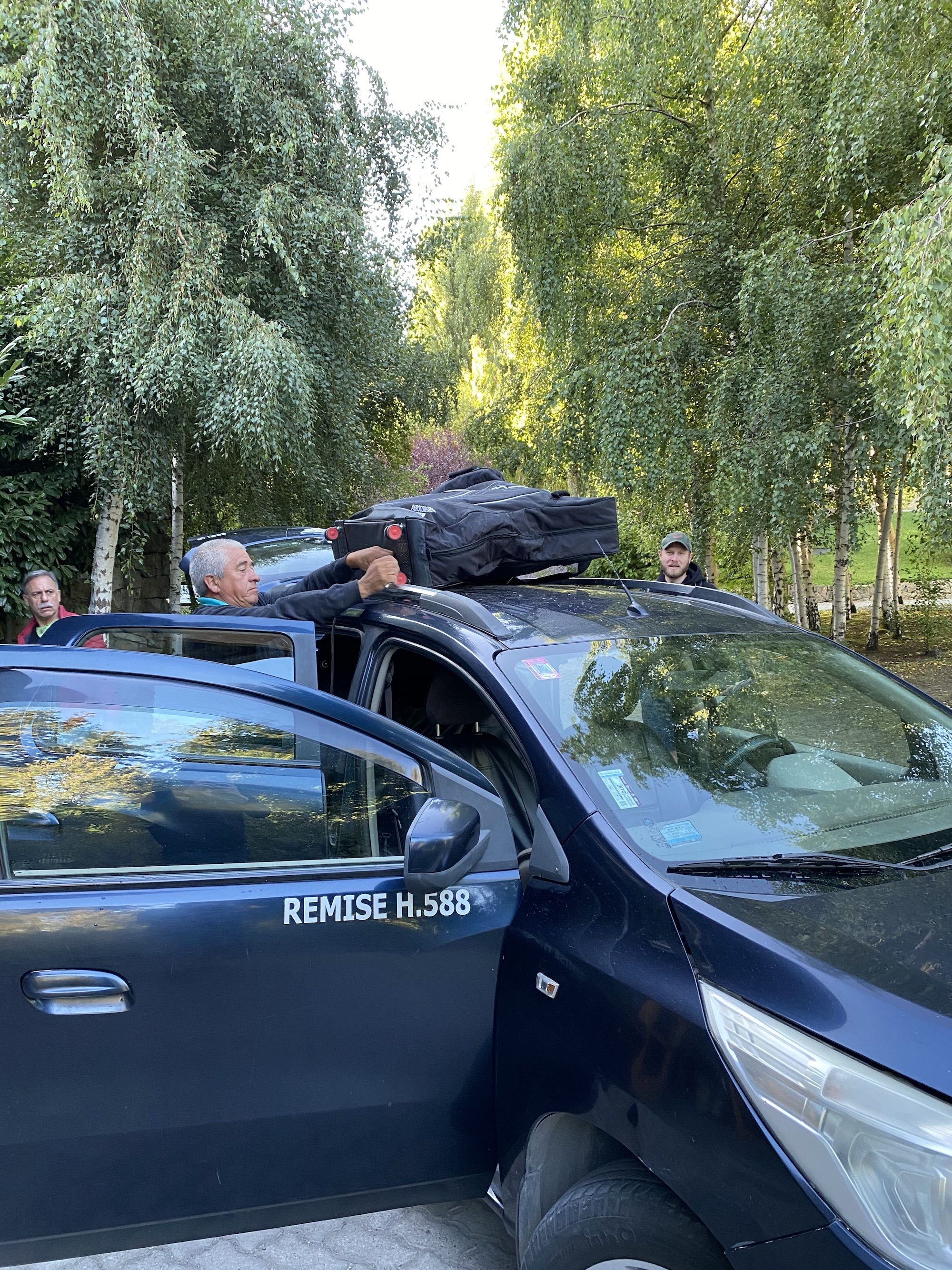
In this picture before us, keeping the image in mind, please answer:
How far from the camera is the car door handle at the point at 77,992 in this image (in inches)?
A: 73.9

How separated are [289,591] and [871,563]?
37.3 metres

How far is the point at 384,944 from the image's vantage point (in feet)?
6.49

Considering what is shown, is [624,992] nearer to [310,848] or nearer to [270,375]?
[310,848]

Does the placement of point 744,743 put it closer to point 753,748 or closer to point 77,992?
point 753,748

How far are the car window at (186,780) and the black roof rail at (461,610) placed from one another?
23.2 inches

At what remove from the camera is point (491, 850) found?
2002 mm

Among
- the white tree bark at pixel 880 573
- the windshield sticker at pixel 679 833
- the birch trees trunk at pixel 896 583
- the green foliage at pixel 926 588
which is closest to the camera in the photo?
the windshield sticker at pixel 679 833

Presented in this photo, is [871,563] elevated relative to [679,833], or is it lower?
lower

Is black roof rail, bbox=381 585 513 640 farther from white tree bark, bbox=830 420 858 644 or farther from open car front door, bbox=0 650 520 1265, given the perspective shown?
white tree bark, bbox=830 420 858 644

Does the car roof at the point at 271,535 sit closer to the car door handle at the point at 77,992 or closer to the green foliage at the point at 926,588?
the car door handle at the point at 77,992

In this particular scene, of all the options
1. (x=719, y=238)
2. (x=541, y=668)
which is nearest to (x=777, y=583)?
(x=719, y=238)

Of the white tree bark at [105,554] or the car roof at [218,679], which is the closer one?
the car roof at [218,679]

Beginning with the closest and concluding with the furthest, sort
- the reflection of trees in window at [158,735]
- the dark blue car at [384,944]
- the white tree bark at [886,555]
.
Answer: the dark blue car at [384,944]
the reflection of trees in window at [158,735]
the white tree bark at [886,555]

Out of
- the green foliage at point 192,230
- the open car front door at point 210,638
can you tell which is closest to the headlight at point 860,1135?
the open car front door at point 210,638
